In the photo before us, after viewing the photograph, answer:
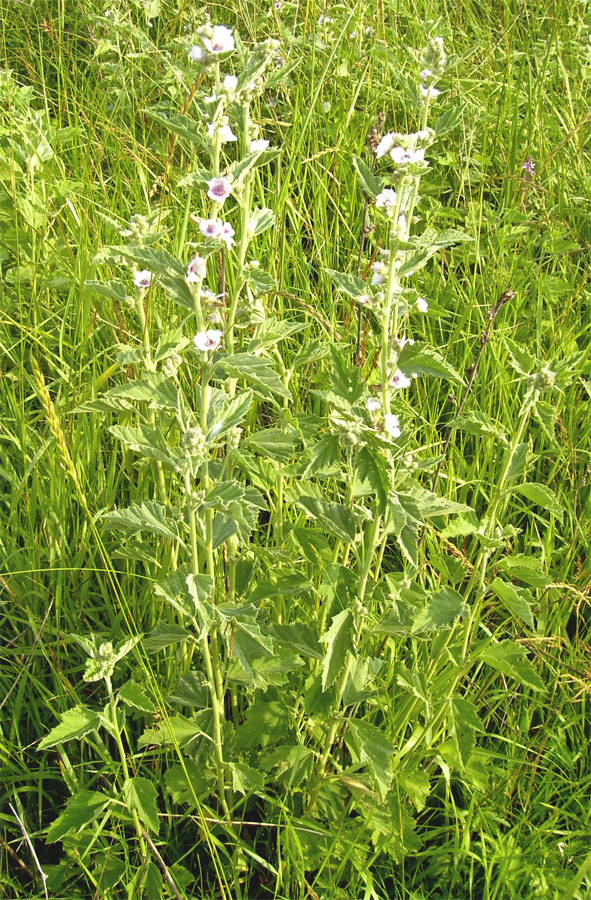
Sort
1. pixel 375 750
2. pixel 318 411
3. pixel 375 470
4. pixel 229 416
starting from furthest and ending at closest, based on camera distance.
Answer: pixel 318 411
pixel 375 750
pixel 229 416
pixel 375 470

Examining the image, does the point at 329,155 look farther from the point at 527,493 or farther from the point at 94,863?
the point at 94,863

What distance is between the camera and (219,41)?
61.7 inches

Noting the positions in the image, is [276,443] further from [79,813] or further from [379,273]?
[79,813]

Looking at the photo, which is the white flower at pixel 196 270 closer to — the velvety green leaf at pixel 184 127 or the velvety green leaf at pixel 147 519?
the velvety green leaf at pixel 184 127

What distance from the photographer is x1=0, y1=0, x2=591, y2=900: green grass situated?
189cm

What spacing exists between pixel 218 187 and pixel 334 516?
707mm

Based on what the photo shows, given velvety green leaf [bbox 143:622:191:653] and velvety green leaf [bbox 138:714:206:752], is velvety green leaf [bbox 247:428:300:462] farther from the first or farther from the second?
velvety green leaf [bbox 138:714:206:752]

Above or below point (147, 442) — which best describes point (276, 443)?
below

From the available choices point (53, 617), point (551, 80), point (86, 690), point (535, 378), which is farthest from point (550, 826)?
point (551, 80)

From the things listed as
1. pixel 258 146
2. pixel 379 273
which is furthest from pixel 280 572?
pixel 258 146

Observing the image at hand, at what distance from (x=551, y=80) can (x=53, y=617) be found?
11.6 feet

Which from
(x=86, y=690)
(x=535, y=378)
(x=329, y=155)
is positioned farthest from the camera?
(x=329, y=155)

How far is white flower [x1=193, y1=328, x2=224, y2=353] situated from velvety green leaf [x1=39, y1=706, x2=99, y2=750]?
74cm

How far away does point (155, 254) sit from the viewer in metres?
1.58
